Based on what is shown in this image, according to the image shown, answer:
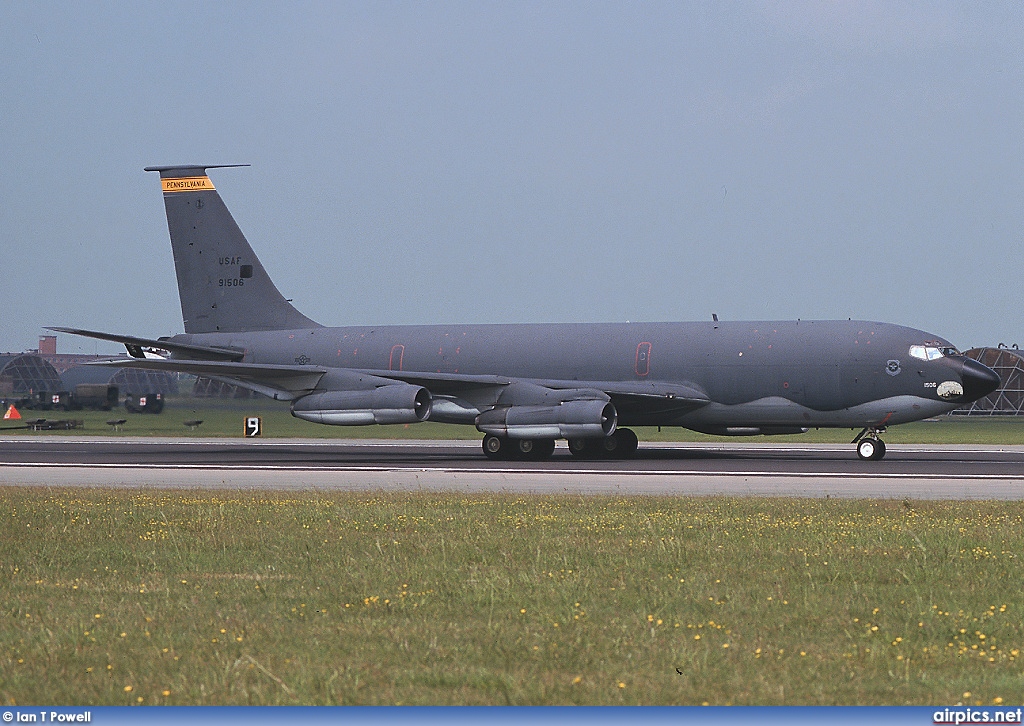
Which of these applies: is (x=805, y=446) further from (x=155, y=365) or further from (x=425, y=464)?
(x=155, y=365)

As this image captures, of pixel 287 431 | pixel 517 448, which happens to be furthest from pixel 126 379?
pixel 517 448

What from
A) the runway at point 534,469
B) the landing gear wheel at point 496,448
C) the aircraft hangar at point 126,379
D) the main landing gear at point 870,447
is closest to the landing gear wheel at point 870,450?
the main landing gear at point 870,447

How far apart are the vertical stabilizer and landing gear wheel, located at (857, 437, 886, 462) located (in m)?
18.5

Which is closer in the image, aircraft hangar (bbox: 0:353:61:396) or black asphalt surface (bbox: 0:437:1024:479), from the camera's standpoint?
black asphalt surface (bbox: 0:437:1024:479)

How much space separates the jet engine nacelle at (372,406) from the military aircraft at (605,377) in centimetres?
4

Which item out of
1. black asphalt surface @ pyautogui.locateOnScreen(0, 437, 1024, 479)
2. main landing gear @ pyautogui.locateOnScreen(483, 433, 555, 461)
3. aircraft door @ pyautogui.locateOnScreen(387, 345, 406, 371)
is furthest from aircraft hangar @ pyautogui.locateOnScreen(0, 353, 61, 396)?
main landing gear @ pyautogui.locateOnScreen(483, 433, 555, 461)

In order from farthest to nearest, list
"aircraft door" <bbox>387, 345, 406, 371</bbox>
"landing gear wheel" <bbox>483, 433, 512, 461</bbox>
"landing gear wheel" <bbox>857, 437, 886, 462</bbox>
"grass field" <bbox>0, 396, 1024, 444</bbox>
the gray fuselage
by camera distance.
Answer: "grass field" <bbox>0, 396, 1024, 444</bbox>, "aircraft door" <bbox>387, 345, 406, 371</bbox>, "landing gear wheel" <bbox>483, 433, 512, 461</bbox>, "landing gear wheel" <bbox>857, 437, 886, 462</bbox>, the gray fuselage

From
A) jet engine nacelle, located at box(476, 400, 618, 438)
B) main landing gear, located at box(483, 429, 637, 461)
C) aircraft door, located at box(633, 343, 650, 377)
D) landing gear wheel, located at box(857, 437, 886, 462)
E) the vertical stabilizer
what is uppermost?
the vertical stabilizer

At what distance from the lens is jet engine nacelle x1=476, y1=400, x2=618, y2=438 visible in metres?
33.4

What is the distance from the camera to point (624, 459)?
3572 centimetres

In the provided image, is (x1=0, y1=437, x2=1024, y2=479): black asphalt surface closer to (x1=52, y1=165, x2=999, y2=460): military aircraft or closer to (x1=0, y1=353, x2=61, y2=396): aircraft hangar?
(x1=52, y1=165, x2=999, y2=460): military aircraft

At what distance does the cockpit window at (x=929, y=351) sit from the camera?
33.3m

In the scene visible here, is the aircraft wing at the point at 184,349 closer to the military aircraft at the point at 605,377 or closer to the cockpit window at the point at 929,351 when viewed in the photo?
the military aircraft at the point at 605,377

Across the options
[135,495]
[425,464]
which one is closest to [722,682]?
[135,495]
